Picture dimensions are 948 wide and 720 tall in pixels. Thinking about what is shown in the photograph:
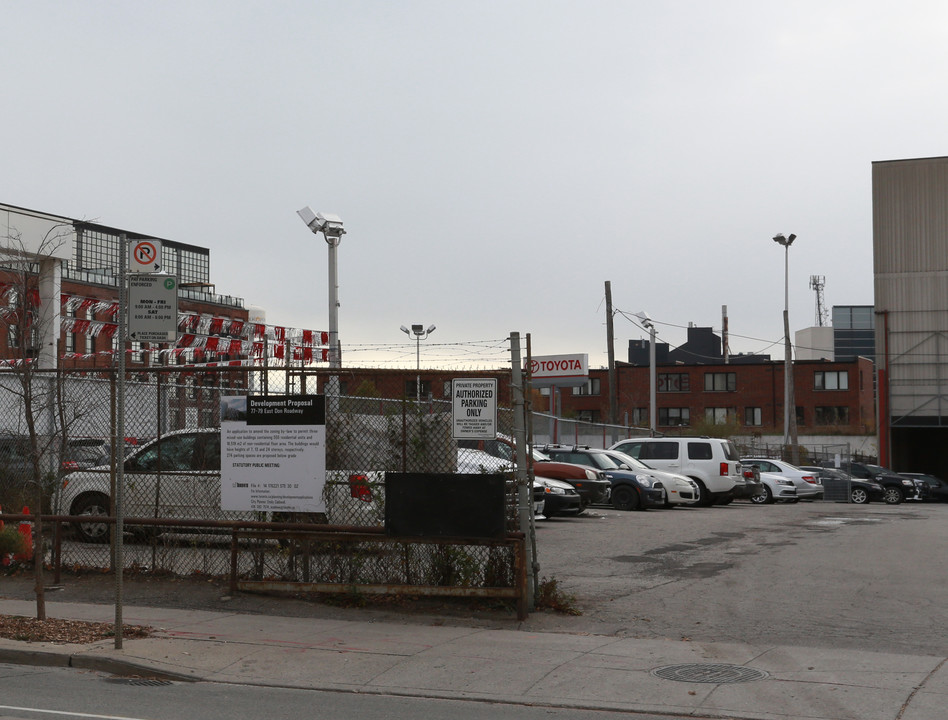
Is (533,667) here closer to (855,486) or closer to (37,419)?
(37,419)

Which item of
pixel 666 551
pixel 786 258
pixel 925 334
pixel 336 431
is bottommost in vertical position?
pixel 666 551

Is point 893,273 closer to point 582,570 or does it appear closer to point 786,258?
point 786,258

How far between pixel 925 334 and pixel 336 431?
135 ft

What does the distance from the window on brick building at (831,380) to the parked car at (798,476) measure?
4358cm

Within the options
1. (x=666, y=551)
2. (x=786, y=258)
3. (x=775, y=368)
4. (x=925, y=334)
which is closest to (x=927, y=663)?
(x=666, y=551)

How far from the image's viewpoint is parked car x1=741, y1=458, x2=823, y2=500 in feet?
110

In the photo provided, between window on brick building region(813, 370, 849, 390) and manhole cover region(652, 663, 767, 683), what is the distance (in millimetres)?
70027

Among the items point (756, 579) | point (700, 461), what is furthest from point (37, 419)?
point (700, 461)

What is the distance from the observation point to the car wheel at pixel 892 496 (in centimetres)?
3644

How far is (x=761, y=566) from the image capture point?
591 inches

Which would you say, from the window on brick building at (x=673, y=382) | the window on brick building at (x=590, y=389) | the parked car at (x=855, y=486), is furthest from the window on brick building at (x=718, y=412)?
the parked car at (x=855, y=486)

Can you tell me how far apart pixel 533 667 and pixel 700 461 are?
20137 millimetres

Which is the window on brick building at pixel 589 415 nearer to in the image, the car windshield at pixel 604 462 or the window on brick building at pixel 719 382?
the window on brick building at pixel 719 382

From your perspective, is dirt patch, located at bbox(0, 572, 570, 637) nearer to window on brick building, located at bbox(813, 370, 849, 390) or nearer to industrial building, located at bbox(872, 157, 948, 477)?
industrial building, located at bbox(872, 157, 948, 477)
